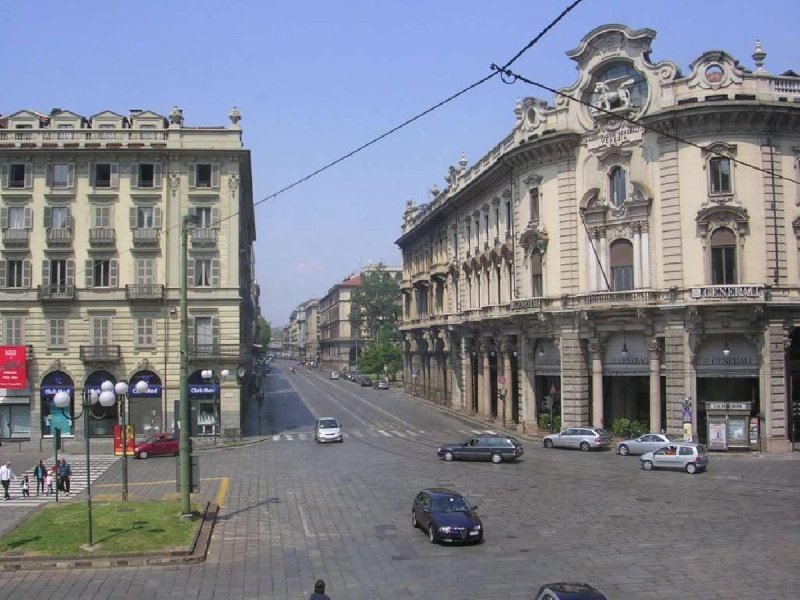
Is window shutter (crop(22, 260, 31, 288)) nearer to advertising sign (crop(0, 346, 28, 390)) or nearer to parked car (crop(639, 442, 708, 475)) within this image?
advertising sign (crop(0, 346, 28, 390))

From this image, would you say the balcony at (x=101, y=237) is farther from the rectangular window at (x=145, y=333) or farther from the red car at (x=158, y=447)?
the red car at (x=158, y=447)

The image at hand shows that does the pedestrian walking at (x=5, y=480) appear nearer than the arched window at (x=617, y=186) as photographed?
Yes

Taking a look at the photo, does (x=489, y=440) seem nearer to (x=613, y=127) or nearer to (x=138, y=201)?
(x=613, y=127)

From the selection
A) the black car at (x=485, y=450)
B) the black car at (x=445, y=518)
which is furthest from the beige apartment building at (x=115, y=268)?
the black car at (x=445, y=518)

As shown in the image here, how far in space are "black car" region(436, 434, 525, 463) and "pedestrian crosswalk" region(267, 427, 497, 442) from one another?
11.5 metres

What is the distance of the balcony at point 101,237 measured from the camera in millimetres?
55938

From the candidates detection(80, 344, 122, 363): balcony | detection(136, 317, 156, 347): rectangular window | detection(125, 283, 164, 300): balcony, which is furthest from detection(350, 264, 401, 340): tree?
detection(80, 344, 122, 363): balcony

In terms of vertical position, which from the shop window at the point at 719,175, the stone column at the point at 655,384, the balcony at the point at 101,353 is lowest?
the stone column at the point at 655,384

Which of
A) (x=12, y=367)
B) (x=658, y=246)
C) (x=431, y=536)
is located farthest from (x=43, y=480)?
(x=658, y=246)

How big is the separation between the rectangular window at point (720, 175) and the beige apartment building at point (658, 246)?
8 centimetres

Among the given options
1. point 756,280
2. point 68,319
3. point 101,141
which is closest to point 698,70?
point 756,280

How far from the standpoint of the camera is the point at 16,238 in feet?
183

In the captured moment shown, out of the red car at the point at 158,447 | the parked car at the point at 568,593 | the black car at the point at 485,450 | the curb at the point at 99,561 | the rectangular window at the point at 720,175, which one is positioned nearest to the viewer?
the parked car at the point at 568,593

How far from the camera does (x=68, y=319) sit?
55.8 meters
